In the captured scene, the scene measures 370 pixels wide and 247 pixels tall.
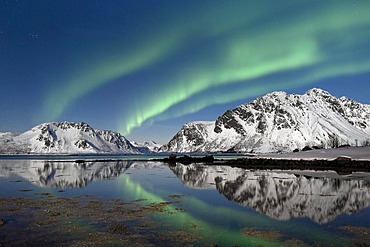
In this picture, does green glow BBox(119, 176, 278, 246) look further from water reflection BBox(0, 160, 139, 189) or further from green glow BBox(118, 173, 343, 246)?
water reflection BBox(0, 160, 139, 189)

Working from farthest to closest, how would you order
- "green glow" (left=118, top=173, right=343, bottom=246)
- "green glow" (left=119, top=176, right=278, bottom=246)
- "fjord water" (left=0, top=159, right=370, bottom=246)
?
1. "fjord water" (left=0, top=159, right=370, bottom=246)
2. "green glow" (left=118, top=173, right=343, bottom=246)
3. "green glow" (left=119, top=176, right=278, bottom=246)

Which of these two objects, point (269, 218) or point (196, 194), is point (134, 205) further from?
point (269, 218)

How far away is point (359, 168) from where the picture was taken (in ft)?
251

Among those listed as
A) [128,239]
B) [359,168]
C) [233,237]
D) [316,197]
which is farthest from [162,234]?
[359,168]

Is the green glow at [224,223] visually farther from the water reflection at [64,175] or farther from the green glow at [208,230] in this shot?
the water reflection at [64,175]

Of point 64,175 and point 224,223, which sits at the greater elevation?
point 64,175

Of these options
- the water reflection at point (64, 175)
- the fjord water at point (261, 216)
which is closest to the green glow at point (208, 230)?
the fjord water at point (261, 216)

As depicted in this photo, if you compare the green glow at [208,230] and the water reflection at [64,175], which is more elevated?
the water reflection at [64,175]

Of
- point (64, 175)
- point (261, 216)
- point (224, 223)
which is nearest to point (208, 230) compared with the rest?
point (224, 223)

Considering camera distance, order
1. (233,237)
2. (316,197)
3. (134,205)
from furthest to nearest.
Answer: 1. (316,197)
2. (134,205)
3. (233,237)

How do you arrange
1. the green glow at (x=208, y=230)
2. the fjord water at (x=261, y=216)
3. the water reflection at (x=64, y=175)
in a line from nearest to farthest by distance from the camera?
the green glow at (x=208, y=230)
the fjord water at (x=261, y=216)
the water reflection at (x=64, y=175)

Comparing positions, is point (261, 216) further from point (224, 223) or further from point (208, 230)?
point (208, 230)

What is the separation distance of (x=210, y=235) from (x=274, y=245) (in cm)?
383

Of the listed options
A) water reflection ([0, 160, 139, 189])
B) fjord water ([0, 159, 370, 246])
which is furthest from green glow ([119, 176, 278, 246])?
water reflection ([0, 160, 139, 189])
